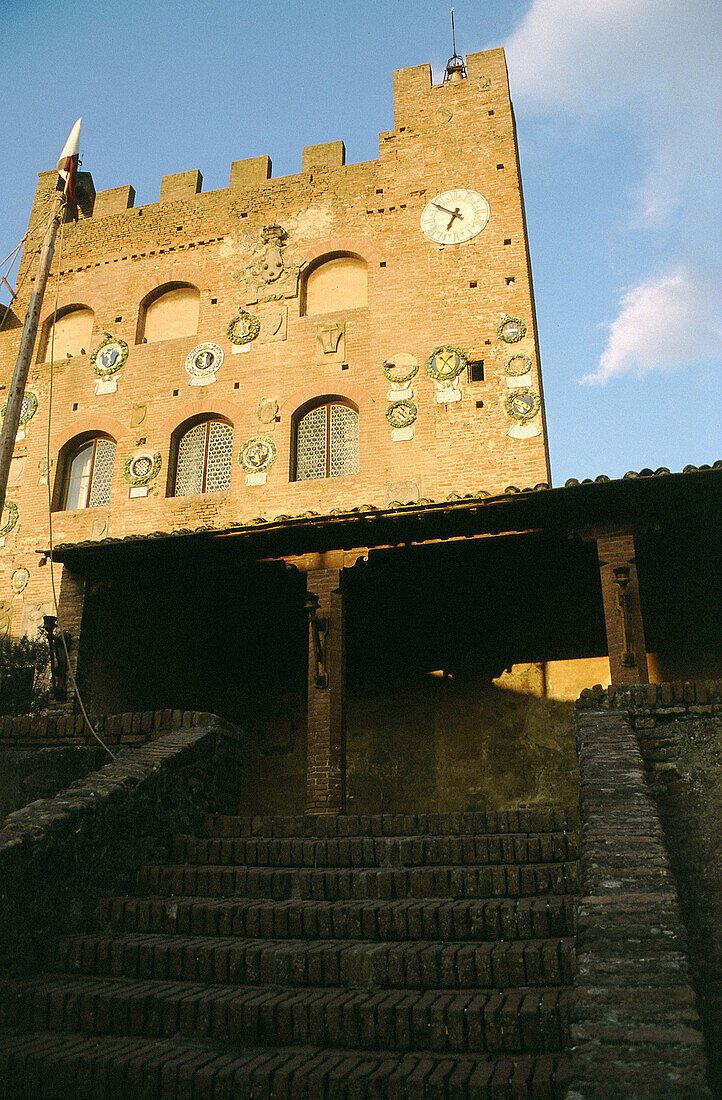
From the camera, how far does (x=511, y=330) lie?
13984mm

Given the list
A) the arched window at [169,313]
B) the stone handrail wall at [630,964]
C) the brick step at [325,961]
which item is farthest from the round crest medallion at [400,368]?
the brick step at [325,961]

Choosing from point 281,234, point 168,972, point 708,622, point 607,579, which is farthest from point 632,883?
point 281,234

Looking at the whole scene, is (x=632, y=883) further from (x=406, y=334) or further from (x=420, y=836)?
(x=406, y=334)

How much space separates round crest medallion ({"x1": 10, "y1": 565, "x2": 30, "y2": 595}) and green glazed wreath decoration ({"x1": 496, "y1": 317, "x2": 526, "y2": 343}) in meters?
8.82

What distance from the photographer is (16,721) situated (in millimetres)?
8203

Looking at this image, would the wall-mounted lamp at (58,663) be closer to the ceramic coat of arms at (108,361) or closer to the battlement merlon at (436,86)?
the ceramic coat of arms at (108,361)

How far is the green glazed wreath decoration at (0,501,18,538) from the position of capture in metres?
15.6

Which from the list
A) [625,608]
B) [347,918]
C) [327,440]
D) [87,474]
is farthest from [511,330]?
[347,918]

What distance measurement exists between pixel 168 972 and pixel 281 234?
13.9 metres

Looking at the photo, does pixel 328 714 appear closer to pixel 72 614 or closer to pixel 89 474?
pixel 72 614

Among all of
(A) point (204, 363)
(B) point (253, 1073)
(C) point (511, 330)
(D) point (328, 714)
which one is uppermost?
(A) point (204, 363)

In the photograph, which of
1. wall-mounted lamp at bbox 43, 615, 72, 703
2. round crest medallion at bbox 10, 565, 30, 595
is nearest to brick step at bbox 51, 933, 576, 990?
wall-mounted lamp at bbox 43, 615, 72, 703

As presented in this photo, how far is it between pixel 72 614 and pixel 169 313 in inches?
331

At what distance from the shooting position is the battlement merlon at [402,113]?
16094 millimetres
